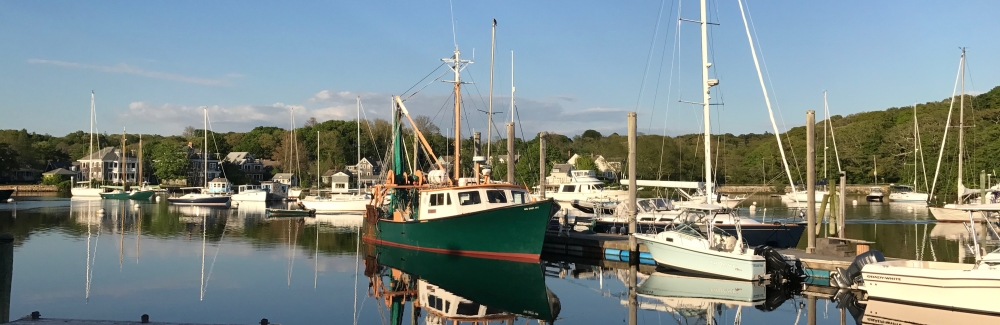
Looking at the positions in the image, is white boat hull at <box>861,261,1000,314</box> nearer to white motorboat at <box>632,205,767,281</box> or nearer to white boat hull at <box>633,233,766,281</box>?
white boat hull at <box>633,233,766,281</box>

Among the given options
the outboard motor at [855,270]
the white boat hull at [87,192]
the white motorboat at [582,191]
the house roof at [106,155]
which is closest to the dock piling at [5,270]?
the outboard motor at [855,270]

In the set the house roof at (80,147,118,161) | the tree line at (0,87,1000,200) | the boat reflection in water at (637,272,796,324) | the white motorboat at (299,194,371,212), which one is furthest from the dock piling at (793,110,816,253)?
the house roof at (80,147,118,161)

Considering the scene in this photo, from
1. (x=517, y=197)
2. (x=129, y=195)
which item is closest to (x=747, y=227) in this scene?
(x=517, y=197)

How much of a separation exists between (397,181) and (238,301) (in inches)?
470

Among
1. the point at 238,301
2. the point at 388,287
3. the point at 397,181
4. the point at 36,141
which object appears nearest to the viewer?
the point at 238,301

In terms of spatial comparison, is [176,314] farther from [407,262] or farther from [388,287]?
[407,262]

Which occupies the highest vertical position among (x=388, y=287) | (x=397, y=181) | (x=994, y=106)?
(x=994, y=106)

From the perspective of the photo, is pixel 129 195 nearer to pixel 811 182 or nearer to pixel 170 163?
pixel 170 163

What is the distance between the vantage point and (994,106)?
323ft

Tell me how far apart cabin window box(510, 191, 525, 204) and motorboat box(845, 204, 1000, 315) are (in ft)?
39.9

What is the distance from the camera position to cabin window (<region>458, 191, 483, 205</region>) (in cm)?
2867

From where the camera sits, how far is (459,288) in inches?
924

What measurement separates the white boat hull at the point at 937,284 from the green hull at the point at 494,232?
34.2 ft

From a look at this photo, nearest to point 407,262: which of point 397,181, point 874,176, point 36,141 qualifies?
point 397,181
